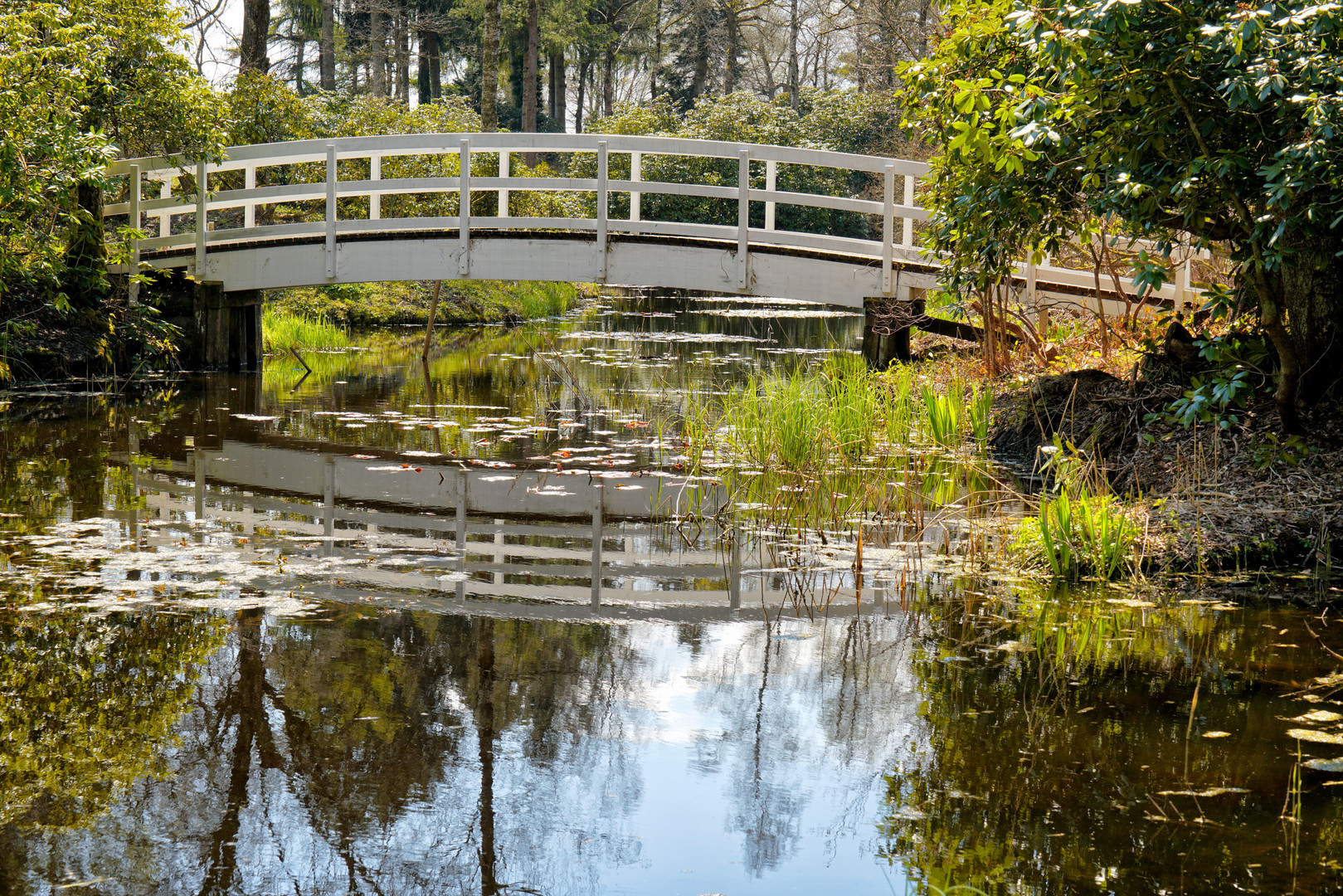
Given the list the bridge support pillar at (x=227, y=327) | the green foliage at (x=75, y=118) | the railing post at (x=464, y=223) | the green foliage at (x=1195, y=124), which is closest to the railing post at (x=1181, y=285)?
the green foliage at (x=1195, y=124)

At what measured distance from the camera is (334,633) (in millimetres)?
4098

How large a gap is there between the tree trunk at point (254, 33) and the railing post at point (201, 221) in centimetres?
529

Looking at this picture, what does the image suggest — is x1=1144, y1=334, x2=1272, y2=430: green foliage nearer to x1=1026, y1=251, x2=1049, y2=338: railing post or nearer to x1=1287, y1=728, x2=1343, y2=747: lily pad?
x1=1287, y1=728, x2=1343, y2=747: lily pad

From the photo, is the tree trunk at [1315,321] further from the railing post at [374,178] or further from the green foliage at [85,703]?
the railing post at [374,178]

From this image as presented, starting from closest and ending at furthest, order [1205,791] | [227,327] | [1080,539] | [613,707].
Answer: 1. [1205,791]
2. [613,707]
3. [1080,539]
4. [227,327]

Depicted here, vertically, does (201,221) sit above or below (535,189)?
below

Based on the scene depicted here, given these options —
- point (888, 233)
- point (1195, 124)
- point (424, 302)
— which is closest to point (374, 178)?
point (888, 233)

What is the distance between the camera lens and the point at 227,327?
43.5 feet

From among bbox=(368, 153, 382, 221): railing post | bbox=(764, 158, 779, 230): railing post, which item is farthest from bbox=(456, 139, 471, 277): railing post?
bbox=(764, 158, 779, 230): railing post

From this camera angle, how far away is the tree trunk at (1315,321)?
Answer: 6.00 meters

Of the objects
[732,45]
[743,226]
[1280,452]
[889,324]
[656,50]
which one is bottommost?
[1280,452]

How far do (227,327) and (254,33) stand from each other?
6009mm

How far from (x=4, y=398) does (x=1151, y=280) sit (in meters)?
8.94

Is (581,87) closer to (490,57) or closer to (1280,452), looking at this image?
(490,57)
